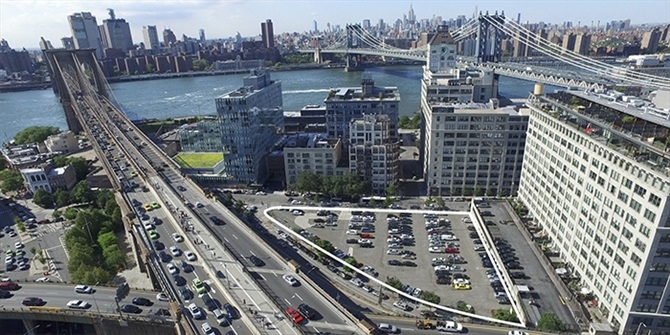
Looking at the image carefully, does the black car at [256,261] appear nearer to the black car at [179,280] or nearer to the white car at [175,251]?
the black car at [179,280]

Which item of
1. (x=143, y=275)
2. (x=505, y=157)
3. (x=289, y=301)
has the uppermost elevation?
(x=505, y=157)

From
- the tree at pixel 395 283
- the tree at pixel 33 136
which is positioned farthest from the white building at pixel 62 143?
the tree at pixel 395 283

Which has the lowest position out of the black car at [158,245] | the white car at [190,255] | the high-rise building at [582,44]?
the white car at [190,255]

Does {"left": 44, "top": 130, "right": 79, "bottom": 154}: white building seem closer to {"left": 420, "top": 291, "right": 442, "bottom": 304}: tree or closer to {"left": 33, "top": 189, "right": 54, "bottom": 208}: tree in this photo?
{"left": 33, "top": 189, "right": 54, "bottom": 208}: tree

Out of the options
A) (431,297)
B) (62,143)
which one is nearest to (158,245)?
(431,297)

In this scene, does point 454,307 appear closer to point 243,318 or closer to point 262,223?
point 243,318

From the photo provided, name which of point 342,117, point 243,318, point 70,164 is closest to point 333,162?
point 342,117

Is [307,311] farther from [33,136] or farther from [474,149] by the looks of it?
[33,136]
